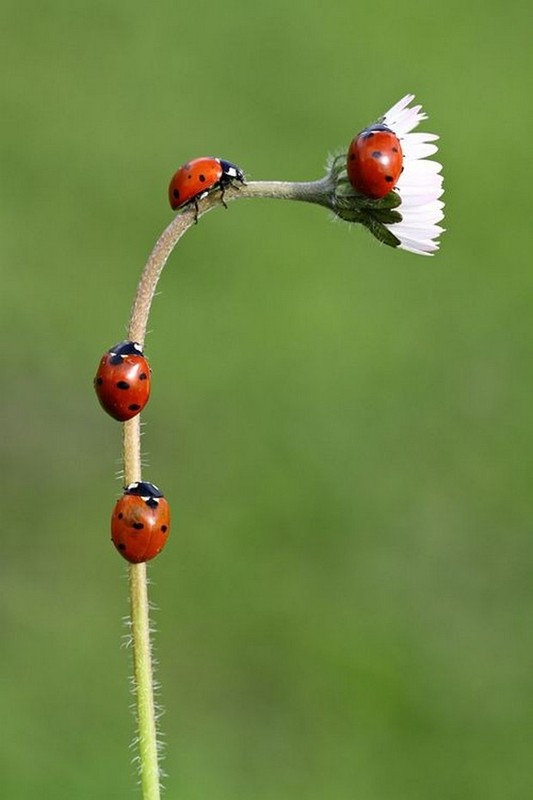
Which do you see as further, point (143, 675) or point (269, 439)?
point (269, 439)

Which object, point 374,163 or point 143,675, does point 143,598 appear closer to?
point 143,675

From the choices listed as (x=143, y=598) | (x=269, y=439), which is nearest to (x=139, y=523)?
(x=143, y=598)

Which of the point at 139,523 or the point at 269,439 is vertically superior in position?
the point at 269,439

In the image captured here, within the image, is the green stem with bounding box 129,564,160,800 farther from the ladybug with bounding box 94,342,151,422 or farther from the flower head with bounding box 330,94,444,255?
the flower head with bounding box 330,94,444,255

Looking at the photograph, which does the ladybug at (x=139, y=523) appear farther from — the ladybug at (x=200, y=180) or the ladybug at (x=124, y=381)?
the ladybug at (x=200, y=180)

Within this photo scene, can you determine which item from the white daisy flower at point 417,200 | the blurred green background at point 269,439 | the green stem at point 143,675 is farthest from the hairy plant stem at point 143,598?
the blurred green background at point 269,439

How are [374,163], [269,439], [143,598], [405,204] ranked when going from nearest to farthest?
[143,598]
[374,163]
[405,204]
[269,439]

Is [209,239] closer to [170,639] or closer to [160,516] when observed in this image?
[170,639]

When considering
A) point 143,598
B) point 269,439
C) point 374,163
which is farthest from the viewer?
point 269,439

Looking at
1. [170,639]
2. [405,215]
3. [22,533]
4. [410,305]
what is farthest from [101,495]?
[405,215]
